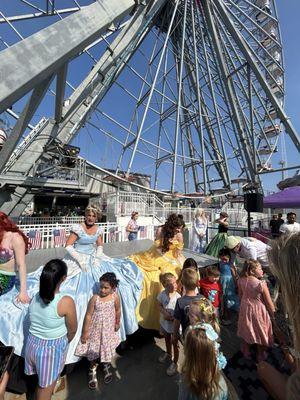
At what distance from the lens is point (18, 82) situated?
3887 mm

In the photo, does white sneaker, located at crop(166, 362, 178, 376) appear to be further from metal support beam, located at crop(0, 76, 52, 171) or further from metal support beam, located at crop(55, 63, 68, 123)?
metal support beam, located at crop(55, 63, 68, 123)

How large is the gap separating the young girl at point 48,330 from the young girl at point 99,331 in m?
0.47

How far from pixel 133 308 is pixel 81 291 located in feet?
2.39

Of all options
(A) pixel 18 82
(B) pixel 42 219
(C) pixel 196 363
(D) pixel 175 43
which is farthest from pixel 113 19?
(D) pixel 175 43

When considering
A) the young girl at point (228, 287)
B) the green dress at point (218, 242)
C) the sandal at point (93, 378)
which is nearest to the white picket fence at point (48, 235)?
the green dress at point (218, 242)

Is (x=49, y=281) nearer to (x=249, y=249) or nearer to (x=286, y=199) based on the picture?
(x=249, y=249)

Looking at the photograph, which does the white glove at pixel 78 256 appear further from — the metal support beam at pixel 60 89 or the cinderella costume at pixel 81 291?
the metal support beam at pixel 60 89

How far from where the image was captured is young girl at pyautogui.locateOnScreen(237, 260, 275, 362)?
2.61 meters

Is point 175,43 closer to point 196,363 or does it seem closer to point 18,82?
point 18,82

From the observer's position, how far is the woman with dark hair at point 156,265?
3.02m

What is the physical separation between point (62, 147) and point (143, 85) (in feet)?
31.6

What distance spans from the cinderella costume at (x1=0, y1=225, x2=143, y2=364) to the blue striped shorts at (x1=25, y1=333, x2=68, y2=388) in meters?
0.39

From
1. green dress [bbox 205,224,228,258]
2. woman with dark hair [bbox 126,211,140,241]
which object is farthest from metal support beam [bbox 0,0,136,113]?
woman with dark hair [bbox 126,211,140,241]

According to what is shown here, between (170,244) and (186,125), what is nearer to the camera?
(170,244)
